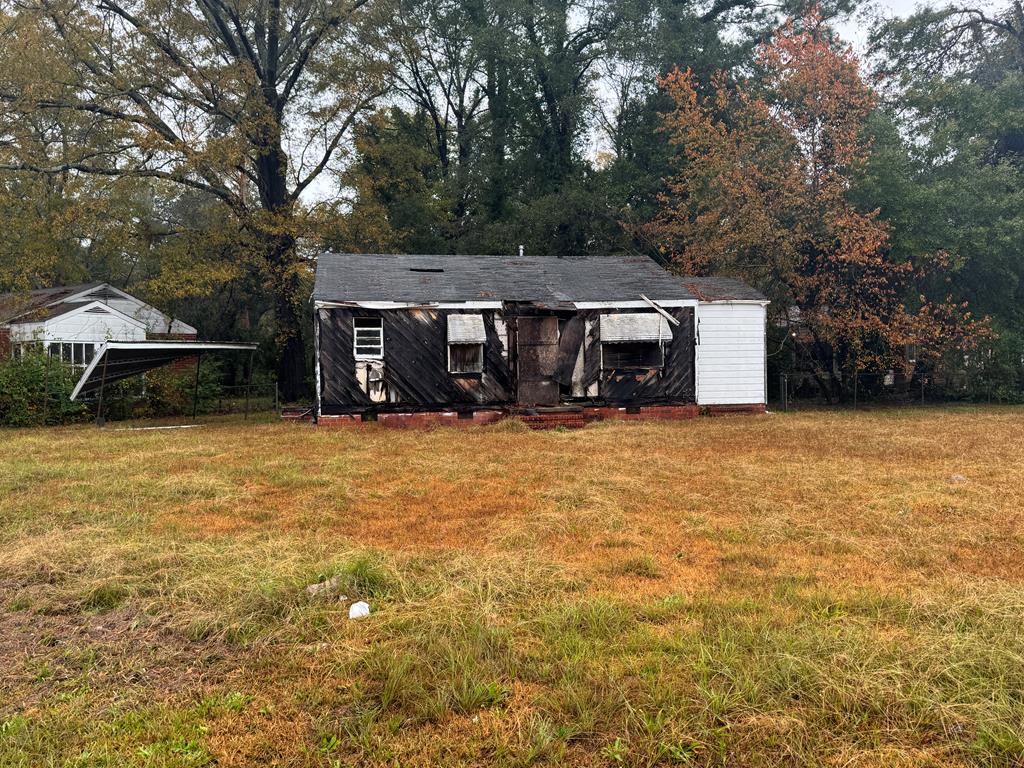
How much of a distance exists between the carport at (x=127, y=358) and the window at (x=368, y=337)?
2.72 m

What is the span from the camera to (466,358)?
1530 centimetres

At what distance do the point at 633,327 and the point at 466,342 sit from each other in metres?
4.09

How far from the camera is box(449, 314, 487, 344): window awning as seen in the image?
586 inches

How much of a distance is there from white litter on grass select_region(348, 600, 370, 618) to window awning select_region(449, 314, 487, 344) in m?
11.2

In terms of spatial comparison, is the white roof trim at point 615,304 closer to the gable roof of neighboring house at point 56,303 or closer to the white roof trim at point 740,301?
the white roof trim at point 740,301

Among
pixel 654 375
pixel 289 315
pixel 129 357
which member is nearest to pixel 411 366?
pixel 654 375

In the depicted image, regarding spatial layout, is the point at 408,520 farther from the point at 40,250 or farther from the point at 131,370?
the point at 40,250

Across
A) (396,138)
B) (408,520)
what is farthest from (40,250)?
(408,520)

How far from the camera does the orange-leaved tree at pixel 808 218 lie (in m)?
17.7

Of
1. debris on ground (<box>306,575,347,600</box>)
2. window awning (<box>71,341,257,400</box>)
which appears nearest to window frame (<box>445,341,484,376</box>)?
window awning (<box>71,341,257,400</box>)

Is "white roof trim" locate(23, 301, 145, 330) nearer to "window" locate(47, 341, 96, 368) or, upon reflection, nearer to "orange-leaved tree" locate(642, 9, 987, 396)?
"window" locate(47, 341, 96, 368)

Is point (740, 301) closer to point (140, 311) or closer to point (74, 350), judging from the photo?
point (140, 311)

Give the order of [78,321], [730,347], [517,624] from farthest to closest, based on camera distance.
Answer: [78,321]
[730,347]
[517,624]

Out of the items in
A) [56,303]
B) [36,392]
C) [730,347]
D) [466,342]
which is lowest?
[36,392]
